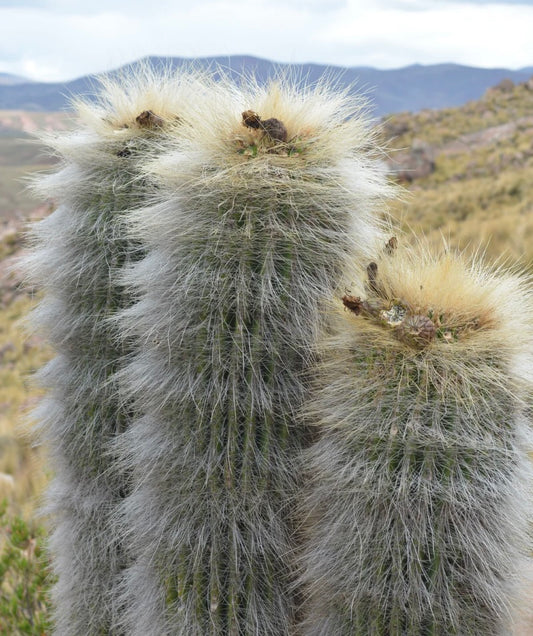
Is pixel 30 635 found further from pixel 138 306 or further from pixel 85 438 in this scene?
pixel 138 306

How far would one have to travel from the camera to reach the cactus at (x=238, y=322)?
1.76 metres

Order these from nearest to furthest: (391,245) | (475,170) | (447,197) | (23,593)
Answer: (391,245) < (23,593) < (447,197) < (475,170)

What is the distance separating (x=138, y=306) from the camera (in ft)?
6.41

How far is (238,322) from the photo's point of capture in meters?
1.78

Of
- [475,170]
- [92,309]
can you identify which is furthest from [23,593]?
[475,170]

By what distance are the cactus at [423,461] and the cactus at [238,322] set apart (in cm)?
15

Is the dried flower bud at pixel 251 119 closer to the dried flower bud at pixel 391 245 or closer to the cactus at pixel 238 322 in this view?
the cactus at pixel 238 322

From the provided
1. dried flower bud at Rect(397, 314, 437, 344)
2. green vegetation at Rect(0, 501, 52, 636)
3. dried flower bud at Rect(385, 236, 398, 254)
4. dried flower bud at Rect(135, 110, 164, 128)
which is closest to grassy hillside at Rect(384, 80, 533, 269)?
dried flower bud at Rect(135, 110, 164, 128)

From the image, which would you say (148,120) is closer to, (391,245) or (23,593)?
(391,245)

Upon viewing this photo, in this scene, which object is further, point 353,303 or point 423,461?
point 353,303

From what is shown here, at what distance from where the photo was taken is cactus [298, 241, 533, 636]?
1.58 m

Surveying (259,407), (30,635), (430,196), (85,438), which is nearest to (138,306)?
(259,407)

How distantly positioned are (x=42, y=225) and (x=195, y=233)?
Result: 96 centimetres

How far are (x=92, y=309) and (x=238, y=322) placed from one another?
74cm
